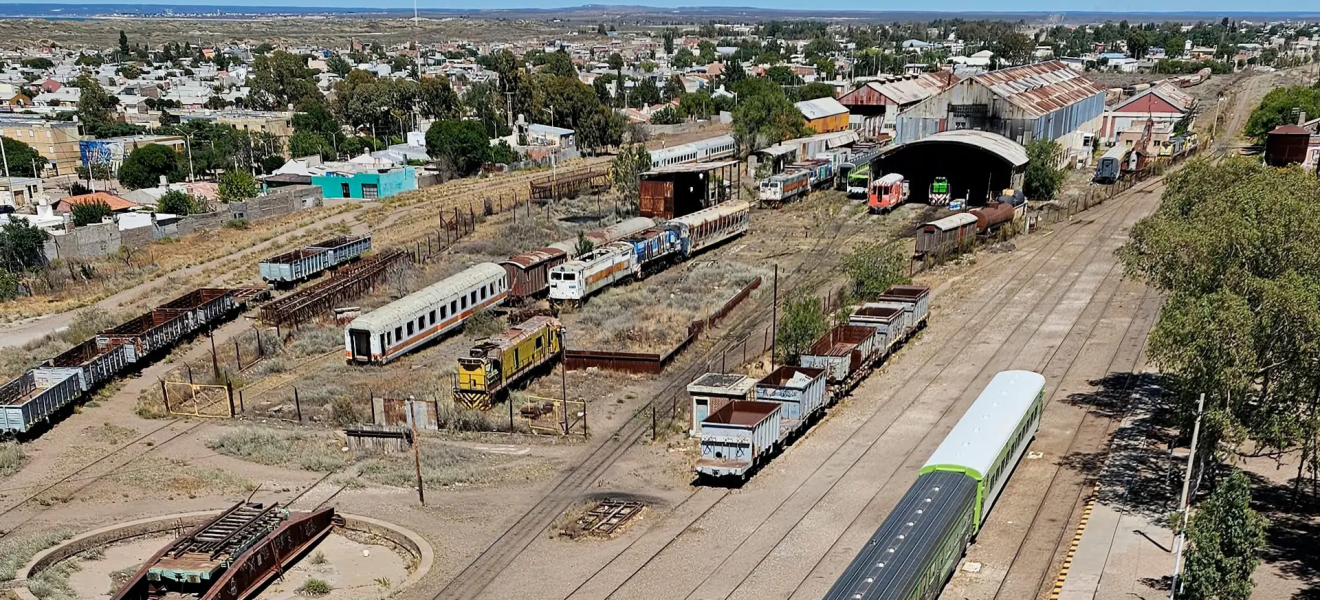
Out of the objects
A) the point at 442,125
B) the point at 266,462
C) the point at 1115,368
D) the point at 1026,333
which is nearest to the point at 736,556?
the point at 266,462

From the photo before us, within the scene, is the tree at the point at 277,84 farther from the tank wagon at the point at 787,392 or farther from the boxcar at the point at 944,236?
the tank wagon at the point at 787,392

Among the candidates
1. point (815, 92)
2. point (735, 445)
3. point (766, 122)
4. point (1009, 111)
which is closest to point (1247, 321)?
point (735, 445)

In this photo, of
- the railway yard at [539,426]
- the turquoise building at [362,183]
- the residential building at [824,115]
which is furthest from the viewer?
the residential building at [824,115]

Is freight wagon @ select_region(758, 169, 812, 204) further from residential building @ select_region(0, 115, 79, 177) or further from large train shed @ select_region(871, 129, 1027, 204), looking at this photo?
residential building @ select_region(0, 115, 79, 177)

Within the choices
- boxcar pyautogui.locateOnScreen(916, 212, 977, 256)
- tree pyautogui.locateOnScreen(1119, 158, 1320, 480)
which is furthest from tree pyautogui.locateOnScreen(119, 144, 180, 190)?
tree pyautogui.locateOnScreen(1119, 158, 1320, 480)

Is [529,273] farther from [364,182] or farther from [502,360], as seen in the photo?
[364,182]

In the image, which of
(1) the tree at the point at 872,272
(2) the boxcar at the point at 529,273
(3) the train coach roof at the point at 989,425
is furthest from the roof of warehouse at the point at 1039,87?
(3) the train coach roof at the point at 989,425
